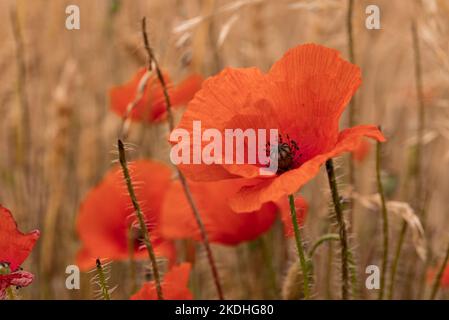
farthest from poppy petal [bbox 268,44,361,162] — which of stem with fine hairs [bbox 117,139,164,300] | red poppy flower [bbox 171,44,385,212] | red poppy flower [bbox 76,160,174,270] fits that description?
red poppy flower [bbox 76,160,174,270]

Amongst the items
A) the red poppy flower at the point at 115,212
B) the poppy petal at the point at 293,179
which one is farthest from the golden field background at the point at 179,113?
the poppy petal at the point at 293,179

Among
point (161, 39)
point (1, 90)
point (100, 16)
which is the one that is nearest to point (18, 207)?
point (1, 90)

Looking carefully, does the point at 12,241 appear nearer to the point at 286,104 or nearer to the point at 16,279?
the point at 16,279

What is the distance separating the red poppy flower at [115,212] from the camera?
923 millimetres

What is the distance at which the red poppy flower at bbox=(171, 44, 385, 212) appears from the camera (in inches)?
21.7

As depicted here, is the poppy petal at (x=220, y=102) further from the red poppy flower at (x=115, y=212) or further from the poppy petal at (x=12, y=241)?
the red poppy flower at (x=115, y=212)

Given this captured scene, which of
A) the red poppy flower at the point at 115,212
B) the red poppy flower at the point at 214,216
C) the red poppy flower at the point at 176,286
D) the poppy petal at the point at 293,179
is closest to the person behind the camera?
the poppy petal at the point at 293,179

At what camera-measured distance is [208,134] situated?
562 mm

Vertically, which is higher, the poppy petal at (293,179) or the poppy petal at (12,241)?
the poppy petal at (293,179)

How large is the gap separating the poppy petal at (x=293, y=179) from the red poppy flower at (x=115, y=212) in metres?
0.38

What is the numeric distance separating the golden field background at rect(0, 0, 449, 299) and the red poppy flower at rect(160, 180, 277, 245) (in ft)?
0.23

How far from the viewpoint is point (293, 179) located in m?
0.50
